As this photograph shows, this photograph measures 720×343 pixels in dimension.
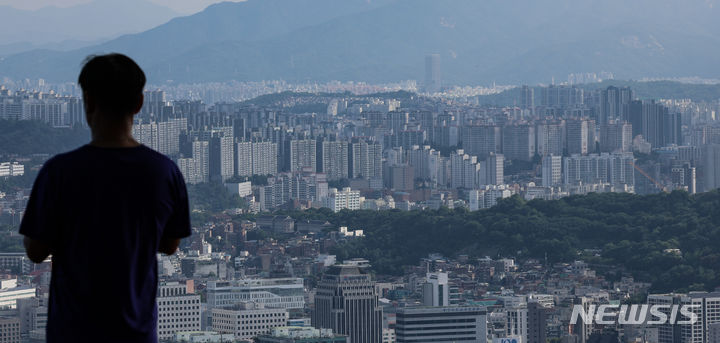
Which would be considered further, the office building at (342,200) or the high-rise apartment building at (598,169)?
the high-rise apartment building at (598,169)

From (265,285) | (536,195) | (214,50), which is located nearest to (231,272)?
(265,285)

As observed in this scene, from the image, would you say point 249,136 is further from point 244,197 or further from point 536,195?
point 536,195

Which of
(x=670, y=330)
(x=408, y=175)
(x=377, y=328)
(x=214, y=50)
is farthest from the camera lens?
(x=214, y=50)

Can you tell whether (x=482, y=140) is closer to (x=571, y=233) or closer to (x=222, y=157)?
(x=222, y=157)

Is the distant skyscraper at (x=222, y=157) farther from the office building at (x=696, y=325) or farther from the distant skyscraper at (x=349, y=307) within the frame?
the office building at (x=696, y=325)

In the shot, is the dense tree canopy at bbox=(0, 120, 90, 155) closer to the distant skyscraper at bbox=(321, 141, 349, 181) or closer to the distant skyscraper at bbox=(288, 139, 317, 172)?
the distant skyscraper at bbox=(288, 139, 317, 172)

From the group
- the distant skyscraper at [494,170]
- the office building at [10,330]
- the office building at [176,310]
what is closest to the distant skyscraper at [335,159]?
the distant skyscraper at [494,170]
